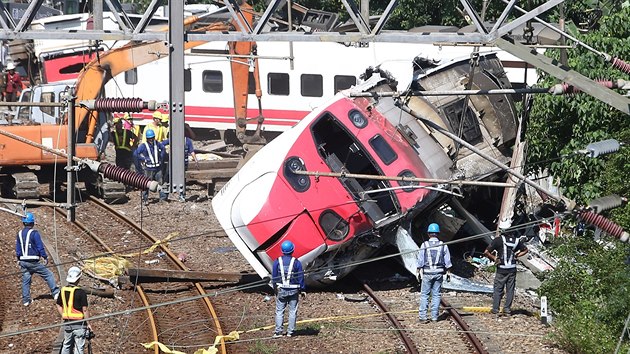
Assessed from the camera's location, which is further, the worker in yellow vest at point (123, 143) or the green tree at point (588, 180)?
the worker in yellow vest at point (123, 143)

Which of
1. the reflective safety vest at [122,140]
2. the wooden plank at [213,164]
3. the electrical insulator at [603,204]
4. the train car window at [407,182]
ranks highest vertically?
the electrical insulator at [603,204]

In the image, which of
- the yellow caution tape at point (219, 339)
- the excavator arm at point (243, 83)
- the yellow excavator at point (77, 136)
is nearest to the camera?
the yellow caution tape at point (219, 339)

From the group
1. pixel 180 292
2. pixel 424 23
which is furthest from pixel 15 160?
pixel 424 23

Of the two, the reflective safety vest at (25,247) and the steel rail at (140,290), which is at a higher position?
the reflective safety vest at (25,247)

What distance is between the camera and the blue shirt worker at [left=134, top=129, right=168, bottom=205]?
23.8 meters

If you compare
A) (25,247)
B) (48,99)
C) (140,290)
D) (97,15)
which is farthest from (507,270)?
(48,99)

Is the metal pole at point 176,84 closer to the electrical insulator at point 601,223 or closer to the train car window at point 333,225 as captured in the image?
the electrical insulator at point 601,223

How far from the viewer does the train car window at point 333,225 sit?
17.0m

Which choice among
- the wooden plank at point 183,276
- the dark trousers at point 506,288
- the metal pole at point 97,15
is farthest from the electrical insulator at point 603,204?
the metal pole at point 97,15

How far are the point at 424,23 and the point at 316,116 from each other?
19.4 meters

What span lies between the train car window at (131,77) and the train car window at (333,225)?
17042mm

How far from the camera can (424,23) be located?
36.6 meters

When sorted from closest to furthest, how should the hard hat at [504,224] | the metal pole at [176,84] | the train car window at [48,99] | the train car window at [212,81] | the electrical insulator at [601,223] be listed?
the metal pole at [176,84] < the electrical insulator at [601,223] < the hard hat at [504,224] < the train car window at [48,99] < the train car window at [212,81]

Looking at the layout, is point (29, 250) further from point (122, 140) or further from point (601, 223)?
point (122, 140)
